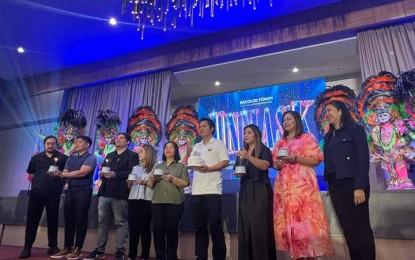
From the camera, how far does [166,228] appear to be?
103 inches

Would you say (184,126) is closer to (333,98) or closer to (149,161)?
(149,161)

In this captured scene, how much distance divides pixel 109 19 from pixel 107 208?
301 centimetres

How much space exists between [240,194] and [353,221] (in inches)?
32.4

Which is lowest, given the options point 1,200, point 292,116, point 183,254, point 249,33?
point 183,254

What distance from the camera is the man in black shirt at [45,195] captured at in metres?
3.18

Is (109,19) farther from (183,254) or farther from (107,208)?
(183,254)

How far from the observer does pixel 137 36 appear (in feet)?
16.5

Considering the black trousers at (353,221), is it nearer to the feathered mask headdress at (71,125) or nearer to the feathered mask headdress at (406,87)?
the feathered mask headdress at (406,87)

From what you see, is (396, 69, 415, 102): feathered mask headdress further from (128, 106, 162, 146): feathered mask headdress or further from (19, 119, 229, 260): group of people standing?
(128, 106, 162, 146): feathered mask headdress

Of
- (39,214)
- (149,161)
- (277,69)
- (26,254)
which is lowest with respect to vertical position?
(26,254)

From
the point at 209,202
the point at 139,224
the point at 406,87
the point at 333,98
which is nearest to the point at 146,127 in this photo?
the point at 139,224

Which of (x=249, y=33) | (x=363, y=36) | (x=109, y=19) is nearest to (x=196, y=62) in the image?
(x=249, y=33)

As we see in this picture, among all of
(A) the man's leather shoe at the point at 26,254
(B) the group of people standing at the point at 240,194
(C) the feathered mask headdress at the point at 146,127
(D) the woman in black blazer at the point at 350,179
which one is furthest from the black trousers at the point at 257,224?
(C) the feathered mask headdress at the point at 146,127

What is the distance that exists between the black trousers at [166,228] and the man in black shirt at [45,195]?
4.38ft
